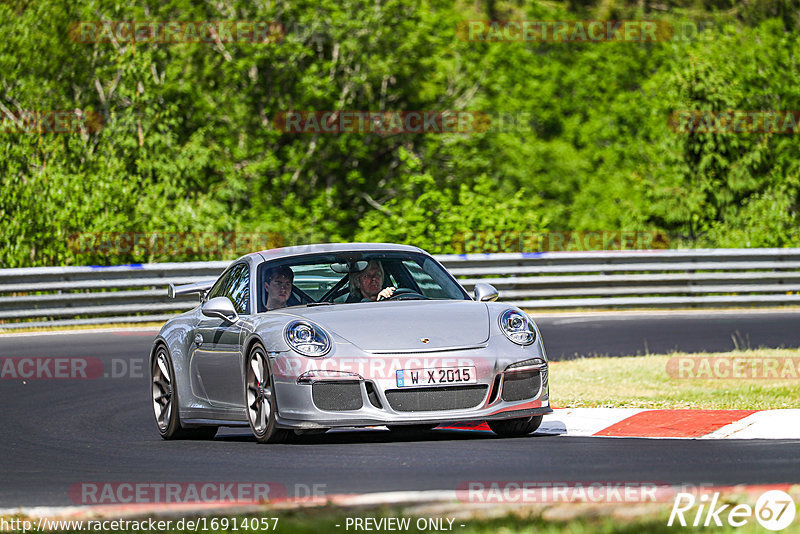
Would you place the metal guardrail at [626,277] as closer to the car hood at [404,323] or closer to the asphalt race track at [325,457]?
the asphalt race track at [325,457]

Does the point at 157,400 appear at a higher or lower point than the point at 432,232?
higher

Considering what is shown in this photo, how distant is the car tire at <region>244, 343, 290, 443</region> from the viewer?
8672mm

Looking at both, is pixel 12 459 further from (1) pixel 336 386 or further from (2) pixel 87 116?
(2) pixel 87 116

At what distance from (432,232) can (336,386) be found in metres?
17.3

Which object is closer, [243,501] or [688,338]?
[243,501]

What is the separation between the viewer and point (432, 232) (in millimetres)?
25734

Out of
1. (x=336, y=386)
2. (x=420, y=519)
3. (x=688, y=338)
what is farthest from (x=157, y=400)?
(x=688, y=338)

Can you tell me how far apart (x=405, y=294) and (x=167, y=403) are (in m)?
2.08

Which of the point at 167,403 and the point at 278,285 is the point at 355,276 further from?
the point at 167,403

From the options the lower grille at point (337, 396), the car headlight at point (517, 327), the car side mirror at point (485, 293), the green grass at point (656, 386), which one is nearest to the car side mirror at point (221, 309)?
the lower grille at point (337, 396)

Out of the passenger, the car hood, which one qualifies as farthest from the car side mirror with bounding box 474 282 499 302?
the passenger

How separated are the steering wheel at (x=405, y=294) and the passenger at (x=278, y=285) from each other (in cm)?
72

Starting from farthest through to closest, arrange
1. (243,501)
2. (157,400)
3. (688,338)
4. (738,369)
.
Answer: (688,338), (738,369), (157,400), (243,501)

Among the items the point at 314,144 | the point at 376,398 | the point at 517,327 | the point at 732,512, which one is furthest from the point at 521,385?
the point at 314,144
